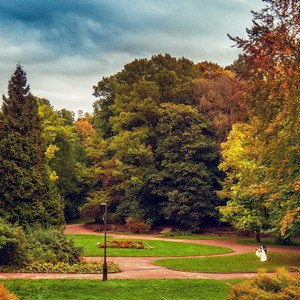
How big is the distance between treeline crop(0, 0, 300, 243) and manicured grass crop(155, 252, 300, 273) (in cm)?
194

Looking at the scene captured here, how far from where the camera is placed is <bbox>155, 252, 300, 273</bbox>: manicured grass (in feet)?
71.4

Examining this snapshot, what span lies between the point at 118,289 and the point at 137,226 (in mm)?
31038

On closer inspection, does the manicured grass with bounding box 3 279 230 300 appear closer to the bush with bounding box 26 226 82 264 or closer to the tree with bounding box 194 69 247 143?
the bush with bounding box 26 226 82 264

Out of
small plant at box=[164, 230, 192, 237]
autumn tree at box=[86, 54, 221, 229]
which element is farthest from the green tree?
small plant at box=[164, 230, 192, 237]

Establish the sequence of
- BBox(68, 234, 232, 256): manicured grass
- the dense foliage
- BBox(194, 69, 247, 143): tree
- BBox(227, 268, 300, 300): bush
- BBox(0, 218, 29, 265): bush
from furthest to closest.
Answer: BBox(194, 69, 247, 143): tree, BBox(68, 234, 232, 256): manicured grass, the dense foliage, BBox(0, 218, 29, 265): bush, BBox(227, 268, 300, 300): bush

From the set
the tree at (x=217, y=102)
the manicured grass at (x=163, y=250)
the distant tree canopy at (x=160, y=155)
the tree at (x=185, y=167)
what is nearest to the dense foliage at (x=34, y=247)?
the manicured grass at (x=163, y=250)

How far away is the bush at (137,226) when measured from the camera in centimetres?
4694

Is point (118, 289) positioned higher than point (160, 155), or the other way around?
point (160, 155)

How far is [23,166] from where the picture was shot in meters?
25.6

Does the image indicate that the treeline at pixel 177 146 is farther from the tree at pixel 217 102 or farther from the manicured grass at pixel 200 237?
the manicured grass at pixel 200 237

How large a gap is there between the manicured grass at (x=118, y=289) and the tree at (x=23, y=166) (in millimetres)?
9137

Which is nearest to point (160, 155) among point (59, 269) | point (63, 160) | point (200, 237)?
point (200, 237)

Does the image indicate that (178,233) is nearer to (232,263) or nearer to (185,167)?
(185,167)

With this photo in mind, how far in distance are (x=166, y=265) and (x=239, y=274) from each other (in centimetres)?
425
